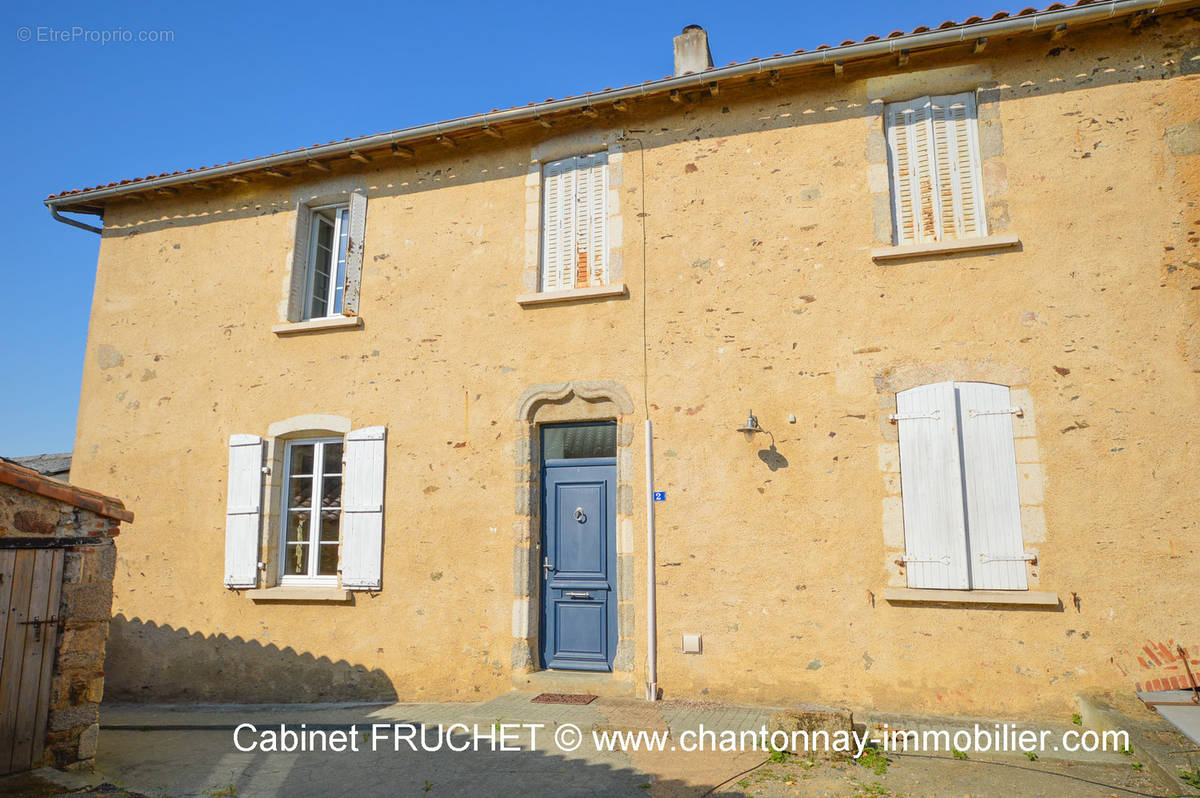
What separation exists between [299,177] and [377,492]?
3.47m

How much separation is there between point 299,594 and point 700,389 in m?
4.16

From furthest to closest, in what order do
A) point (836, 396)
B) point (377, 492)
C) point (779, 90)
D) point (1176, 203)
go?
1. point (377, 492)
2. point (779, 90)
3. point (836, 396)
4. point (1176, 203)

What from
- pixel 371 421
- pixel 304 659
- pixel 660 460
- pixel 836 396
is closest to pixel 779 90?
pixel 836 396

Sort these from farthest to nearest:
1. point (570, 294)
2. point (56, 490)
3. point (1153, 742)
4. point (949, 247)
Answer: point (570, 294) < point (949, 247) < point (56, 490) < point (1153, 742)

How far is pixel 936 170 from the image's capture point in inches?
251

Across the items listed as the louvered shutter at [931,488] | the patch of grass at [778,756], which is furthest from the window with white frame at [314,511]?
the louvered shutter at [931,488]

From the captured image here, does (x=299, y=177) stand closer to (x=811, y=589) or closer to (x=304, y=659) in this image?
(x=304, y=659)

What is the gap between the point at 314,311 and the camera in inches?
320

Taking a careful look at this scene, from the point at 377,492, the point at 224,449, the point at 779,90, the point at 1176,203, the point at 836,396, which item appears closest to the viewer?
the point at 1176,203

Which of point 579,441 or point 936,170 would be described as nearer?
point 936,170

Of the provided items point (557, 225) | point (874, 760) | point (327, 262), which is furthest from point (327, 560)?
point (874, 760)

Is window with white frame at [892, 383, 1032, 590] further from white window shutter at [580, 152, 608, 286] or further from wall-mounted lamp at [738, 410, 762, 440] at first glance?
white window shutter at [580, 152, 608, 286]

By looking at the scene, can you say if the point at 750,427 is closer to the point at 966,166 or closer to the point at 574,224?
the point at 574,224

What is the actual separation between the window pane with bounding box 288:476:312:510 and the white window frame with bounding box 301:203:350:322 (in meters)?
1.65
